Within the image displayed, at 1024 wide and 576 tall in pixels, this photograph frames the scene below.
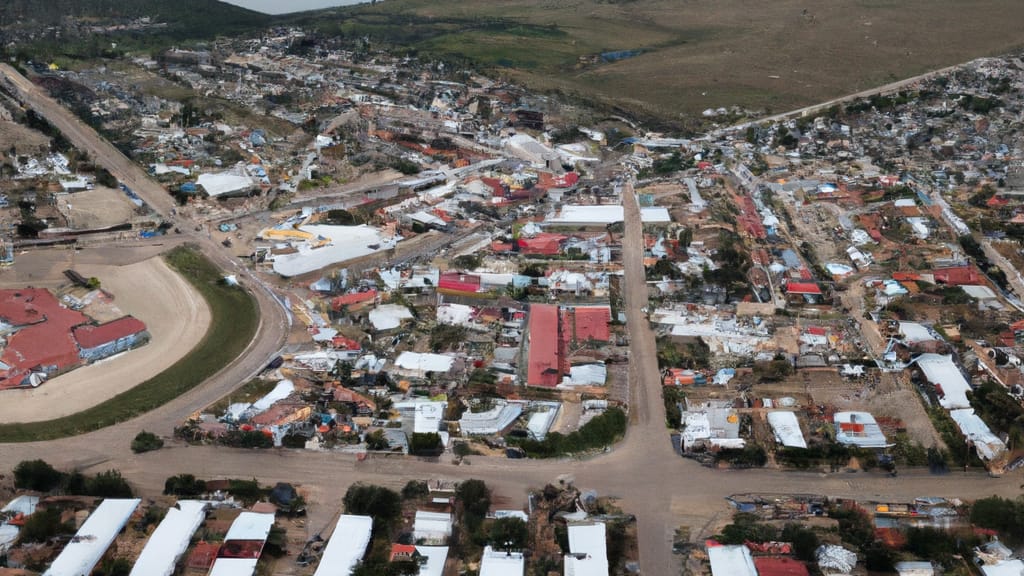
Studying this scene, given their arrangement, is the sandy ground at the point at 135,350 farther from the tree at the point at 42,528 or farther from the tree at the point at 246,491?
the tree at the point at 246,491

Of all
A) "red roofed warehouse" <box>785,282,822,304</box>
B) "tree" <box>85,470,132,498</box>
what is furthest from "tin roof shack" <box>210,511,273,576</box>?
"red roofed warehouse" <box>785,282,822,304</box>

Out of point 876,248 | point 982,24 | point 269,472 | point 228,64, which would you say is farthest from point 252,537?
point 982,24

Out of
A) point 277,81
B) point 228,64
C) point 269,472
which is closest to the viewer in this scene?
point 269,472

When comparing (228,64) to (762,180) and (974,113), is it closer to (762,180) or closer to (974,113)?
(762,180)

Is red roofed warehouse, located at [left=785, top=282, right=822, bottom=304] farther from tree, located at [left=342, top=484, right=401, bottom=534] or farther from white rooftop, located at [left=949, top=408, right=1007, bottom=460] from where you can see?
tree, located at [left=342, top=484, right=401, bottom=534]

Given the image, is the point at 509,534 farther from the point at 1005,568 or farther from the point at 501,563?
the point at 1005,568
